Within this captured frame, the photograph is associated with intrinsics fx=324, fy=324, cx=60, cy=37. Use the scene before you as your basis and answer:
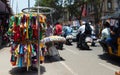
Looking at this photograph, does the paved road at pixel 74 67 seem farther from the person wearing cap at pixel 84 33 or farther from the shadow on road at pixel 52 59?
the person wearing cap at pixel 84 33

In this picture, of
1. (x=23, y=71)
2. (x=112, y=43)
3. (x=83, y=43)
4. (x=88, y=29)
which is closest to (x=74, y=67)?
(x=23, y=71)

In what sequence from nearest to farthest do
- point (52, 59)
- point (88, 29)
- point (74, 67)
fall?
point (74, 67) → point (52, 59) → point (88, 29)

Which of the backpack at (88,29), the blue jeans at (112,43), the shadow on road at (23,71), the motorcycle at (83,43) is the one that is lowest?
the shadow on road at (23,71)

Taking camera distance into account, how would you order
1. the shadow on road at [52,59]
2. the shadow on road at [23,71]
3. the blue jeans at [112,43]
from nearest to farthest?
the shadow on road at [23,71], the blue jeans at [112,43], the shadow on road at [52,59]

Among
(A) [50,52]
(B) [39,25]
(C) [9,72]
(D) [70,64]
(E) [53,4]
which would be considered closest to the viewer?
(B) [39,25]

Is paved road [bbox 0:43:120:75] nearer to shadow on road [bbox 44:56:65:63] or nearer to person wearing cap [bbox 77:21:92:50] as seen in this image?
shadow on road [bbox 44:56:65:63]

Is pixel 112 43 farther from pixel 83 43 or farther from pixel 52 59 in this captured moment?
pixel 83 43

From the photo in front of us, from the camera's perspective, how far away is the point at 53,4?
67312mm

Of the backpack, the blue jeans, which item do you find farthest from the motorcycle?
the blue jeans

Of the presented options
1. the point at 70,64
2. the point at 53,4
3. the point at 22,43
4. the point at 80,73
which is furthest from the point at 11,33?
the point at 53,4

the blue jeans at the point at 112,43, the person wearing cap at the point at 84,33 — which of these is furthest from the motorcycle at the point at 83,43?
the blue jeans at the point at 112,43

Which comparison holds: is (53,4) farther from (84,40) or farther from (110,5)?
(84,40)

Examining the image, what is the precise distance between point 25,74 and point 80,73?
188 centimetres

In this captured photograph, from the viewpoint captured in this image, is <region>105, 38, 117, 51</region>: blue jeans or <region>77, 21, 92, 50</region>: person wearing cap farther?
<region>77, 21, 92, 50</region>: person wearing cap
